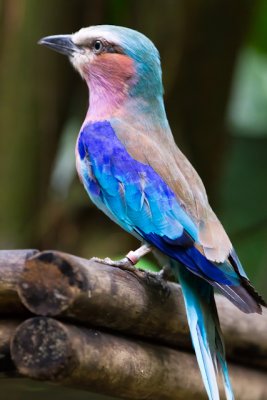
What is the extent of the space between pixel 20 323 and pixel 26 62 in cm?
302

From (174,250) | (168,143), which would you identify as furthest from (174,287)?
(168,143)

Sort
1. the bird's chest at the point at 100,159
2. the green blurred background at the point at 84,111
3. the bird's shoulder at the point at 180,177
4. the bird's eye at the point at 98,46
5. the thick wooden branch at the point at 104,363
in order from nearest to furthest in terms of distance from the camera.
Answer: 1. the thick wooden branch at the point at 104,363
2. the bird's shoulder at the point at 180,177
3. the bird's chest at the point at 100,159
4. the bird's eye at the point at 98,46
5. the green blurred background at the point at 84,111

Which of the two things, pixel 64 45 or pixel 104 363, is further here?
pixel 64 45

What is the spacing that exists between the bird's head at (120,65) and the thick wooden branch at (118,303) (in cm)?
94

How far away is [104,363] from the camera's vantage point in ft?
9.37

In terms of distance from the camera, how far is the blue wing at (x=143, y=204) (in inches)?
128

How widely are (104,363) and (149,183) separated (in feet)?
3.15

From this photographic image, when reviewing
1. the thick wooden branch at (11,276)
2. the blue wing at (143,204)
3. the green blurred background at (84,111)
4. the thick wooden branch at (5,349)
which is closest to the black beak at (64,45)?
the blue wing at (143,204)

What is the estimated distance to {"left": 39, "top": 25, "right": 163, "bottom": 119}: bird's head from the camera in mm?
4176

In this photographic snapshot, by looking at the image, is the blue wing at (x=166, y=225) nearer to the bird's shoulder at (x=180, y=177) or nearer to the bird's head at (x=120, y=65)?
Result: the bird's shoulder at (x=180, y=177)

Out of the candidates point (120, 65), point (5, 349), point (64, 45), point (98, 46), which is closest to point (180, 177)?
point (120, 65)

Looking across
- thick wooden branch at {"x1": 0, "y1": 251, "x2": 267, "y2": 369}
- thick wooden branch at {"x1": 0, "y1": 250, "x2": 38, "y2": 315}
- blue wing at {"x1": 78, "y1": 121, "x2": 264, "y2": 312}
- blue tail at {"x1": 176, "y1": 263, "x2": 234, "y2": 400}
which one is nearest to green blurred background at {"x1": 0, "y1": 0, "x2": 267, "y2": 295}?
blue wing at {"x1": 78, "y1": 121, "x2": 264, "y2": 312}

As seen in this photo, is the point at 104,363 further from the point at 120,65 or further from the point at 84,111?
the point at 84,111

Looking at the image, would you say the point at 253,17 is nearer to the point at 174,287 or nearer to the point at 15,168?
the point at 15,168
